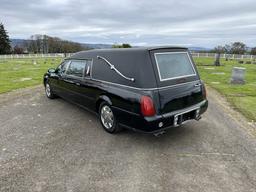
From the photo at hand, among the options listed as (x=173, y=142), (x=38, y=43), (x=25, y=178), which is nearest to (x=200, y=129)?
(x=173, y=142)

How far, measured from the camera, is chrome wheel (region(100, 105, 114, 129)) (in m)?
4.60

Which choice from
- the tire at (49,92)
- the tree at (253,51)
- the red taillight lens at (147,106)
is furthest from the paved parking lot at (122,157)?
the tree at (253,51)

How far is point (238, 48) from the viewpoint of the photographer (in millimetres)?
40656

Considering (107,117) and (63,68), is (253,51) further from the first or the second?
(107,117)

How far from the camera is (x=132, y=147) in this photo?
4078 millimetres

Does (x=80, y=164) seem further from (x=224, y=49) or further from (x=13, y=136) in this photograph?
(x=224, y=49)

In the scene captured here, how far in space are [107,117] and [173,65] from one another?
176 centimetres

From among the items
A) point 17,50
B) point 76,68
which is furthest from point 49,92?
point 17,50

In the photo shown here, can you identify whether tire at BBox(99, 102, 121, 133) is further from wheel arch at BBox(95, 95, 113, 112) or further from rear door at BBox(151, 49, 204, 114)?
rear door at BBox(151, 49, 204, 114)

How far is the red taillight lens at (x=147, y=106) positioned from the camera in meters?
3.70

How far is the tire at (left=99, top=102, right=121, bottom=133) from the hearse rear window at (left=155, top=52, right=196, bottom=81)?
1.34 metres

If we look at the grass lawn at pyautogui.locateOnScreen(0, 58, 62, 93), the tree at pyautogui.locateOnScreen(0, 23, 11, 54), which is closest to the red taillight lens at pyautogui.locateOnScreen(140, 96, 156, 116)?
the grass lawn at pyautogui.locateOnScreen(0, 58, 62, 93)

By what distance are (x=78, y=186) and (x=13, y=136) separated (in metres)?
2.40

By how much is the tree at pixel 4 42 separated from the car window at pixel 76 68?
190ft
